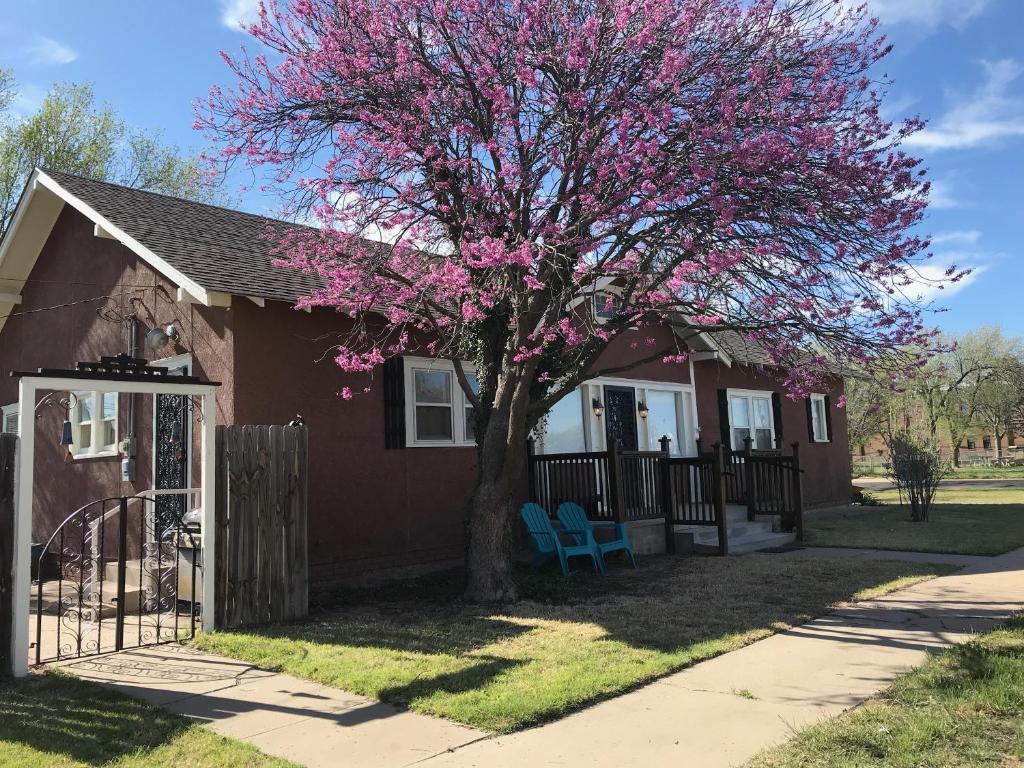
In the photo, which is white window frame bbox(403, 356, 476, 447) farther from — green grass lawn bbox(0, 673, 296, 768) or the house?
green grass lawn bbox(0, 673, 296, 768)

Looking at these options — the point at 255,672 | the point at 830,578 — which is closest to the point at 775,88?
the point at 830,578

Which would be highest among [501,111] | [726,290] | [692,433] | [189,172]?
[189,172]

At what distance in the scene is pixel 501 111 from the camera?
806 cm

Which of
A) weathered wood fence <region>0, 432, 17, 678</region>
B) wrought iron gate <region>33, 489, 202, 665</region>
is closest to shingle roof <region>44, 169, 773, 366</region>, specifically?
wrought iron gate <region>33, 489, 202, 665</region>

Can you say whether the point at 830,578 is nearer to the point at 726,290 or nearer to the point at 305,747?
the point at 726,290

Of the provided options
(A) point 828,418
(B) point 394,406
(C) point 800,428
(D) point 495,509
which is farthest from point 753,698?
(A) point 828,418

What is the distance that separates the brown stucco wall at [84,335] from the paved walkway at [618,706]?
415cm

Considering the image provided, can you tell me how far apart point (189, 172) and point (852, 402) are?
1231 inches

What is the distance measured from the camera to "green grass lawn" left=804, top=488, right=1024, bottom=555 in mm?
11992

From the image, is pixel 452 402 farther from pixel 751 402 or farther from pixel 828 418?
pixel 828 418

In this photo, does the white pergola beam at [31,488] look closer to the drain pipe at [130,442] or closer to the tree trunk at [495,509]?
the tree trunk at [495,509]

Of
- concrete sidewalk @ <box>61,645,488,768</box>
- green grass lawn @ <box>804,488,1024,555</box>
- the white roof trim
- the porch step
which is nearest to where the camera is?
concrete sidewalk @ <box>61,645,488,768</box>

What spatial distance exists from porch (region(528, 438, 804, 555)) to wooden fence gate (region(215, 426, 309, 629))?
16.1ft

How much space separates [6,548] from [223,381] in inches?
138
